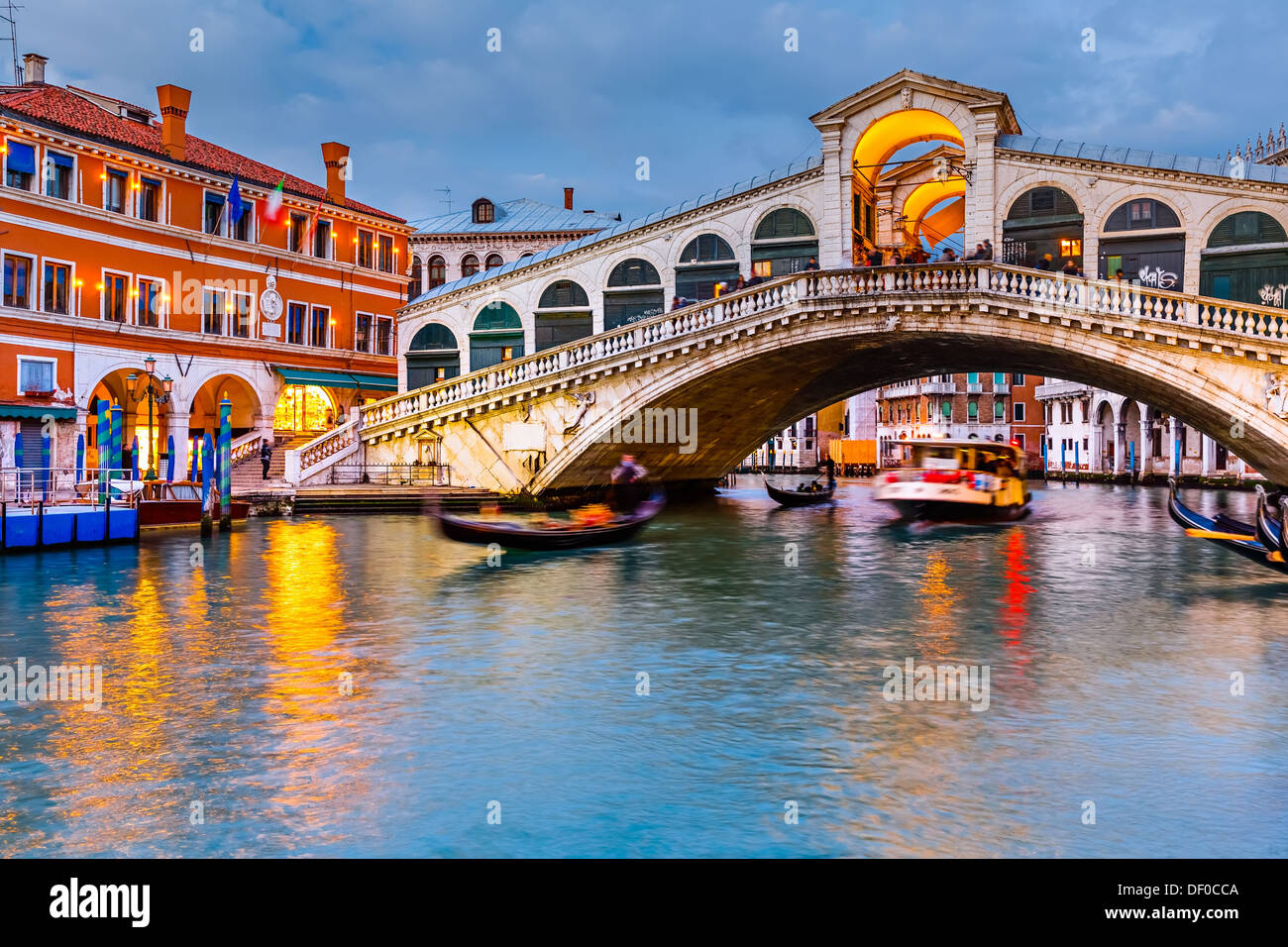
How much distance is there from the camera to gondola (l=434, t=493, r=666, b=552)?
17.2 metres

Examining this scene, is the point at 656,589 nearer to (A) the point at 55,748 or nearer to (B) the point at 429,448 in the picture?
(A) the point at 55,748

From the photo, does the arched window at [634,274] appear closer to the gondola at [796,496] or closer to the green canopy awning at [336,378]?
the gondola at [796,496]

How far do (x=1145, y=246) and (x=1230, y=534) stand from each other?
10.8m

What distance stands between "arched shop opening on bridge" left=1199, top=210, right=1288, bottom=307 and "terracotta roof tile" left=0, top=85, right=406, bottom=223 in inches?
1018

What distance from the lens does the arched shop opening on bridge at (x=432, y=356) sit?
32344mm

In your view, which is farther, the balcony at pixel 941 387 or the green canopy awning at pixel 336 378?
the balcony at pixel 941 387

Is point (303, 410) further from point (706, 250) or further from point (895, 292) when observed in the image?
point (895, 292)

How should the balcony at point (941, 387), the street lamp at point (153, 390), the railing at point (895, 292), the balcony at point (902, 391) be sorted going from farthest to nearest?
the balcony at point (902, 391) → the balcony at point (941, 387) → the street lamp at point (153, 390) → the railing at point (895, 292)

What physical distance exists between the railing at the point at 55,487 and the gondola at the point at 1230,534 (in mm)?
19014

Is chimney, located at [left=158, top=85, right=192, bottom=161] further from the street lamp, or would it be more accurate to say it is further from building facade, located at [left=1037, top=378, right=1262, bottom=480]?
building facade, located at [left=1037, top=378, right=1262, bottom=480]

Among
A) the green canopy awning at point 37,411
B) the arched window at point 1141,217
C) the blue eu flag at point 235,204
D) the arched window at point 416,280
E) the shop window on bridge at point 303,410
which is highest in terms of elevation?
the arched window at point 416,280

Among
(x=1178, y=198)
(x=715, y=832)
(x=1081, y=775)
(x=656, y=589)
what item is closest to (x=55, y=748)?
(x=715, y=832)

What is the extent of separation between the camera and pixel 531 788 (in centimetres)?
615

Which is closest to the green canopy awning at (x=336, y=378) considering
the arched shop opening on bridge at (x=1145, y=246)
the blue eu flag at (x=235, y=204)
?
the blue eu flag at (x=235, y=204)
